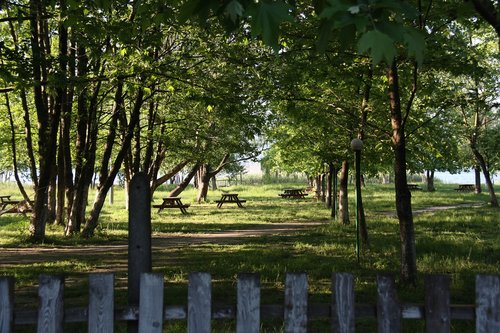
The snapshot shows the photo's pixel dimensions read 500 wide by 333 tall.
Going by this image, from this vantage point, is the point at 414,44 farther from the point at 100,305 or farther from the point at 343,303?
the point at 100,305

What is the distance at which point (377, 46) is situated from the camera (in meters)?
1.88

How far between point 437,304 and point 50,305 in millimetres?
2228

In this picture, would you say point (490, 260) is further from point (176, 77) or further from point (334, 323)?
point (334, 323)

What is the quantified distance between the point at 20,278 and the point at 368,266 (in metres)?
6.31

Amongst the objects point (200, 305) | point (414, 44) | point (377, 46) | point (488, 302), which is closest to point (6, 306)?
point (200, 305)

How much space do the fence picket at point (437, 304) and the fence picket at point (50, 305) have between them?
2124mm

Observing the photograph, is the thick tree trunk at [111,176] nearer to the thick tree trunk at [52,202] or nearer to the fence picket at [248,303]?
the thick tree trunk at [52,202]

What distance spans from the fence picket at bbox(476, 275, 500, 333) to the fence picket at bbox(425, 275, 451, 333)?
→ 0.18 metres

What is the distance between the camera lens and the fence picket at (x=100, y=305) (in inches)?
111

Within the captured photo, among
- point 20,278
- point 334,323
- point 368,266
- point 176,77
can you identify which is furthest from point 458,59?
point 20,278

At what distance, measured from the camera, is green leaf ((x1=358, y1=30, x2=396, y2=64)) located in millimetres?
1873

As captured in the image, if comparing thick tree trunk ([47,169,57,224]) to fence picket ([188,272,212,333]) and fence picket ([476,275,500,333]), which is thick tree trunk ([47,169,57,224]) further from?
fence picket ([476,275,500,333])

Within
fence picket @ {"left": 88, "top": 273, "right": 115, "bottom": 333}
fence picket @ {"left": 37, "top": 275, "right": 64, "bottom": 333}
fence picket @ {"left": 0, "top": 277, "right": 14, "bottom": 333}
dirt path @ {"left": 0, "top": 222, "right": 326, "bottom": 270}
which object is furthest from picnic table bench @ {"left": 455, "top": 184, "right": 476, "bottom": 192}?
fence picket @ {"left": 0, "top": 277, "right": 14, "bottom": 333}

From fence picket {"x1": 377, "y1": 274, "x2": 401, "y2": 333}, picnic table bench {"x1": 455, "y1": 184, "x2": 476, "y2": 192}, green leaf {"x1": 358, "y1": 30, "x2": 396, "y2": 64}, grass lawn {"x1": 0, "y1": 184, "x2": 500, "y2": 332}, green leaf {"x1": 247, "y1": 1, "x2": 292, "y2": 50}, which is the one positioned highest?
green leaf {"x1": 247, "y1": 1, "x2": 292, "y2": 50}
